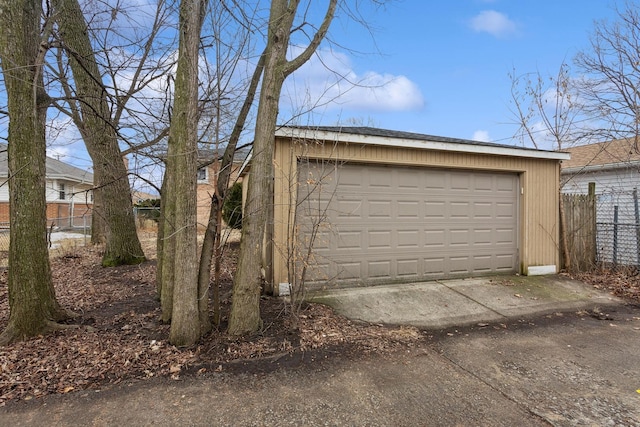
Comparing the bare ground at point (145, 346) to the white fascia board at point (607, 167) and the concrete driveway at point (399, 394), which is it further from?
the white fascia board at point (607, 167)

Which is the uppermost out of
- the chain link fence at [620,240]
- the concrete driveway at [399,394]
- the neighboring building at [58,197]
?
the neighboring building at [58,197]

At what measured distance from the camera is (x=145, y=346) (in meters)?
3.70

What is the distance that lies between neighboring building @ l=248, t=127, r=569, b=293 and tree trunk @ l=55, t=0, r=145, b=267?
3491 mm

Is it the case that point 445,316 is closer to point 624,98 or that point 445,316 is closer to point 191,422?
point 191,422

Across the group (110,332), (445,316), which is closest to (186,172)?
(110,332)

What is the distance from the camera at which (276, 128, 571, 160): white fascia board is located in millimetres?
5309

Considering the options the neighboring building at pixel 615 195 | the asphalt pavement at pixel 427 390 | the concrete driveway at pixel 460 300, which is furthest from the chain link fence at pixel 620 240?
the asphalt pavement at pixel 427 390

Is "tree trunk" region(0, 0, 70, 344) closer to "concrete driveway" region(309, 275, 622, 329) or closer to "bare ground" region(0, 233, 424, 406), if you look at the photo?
"bare ground" region(0, 233, 424, 406)

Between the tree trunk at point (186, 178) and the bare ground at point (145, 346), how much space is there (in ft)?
1.09

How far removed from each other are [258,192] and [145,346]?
6.56 feet

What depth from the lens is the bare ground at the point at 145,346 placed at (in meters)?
3.16

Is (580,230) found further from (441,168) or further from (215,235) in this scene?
(215,235)

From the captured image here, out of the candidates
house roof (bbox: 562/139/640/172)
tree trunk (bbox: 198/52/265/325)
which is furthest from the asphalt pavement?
house roof (bbox: 562/139/640/172)

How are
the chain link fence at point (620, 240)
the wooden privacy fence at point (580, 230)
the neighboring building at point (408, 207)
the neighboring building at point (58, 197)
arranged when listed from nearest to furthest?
the neighboring building at point (408, 207), the chain link fence at point (620, 240), the wooden privacy fence at point (580, 230), the neighboring building at point (58, 197)
